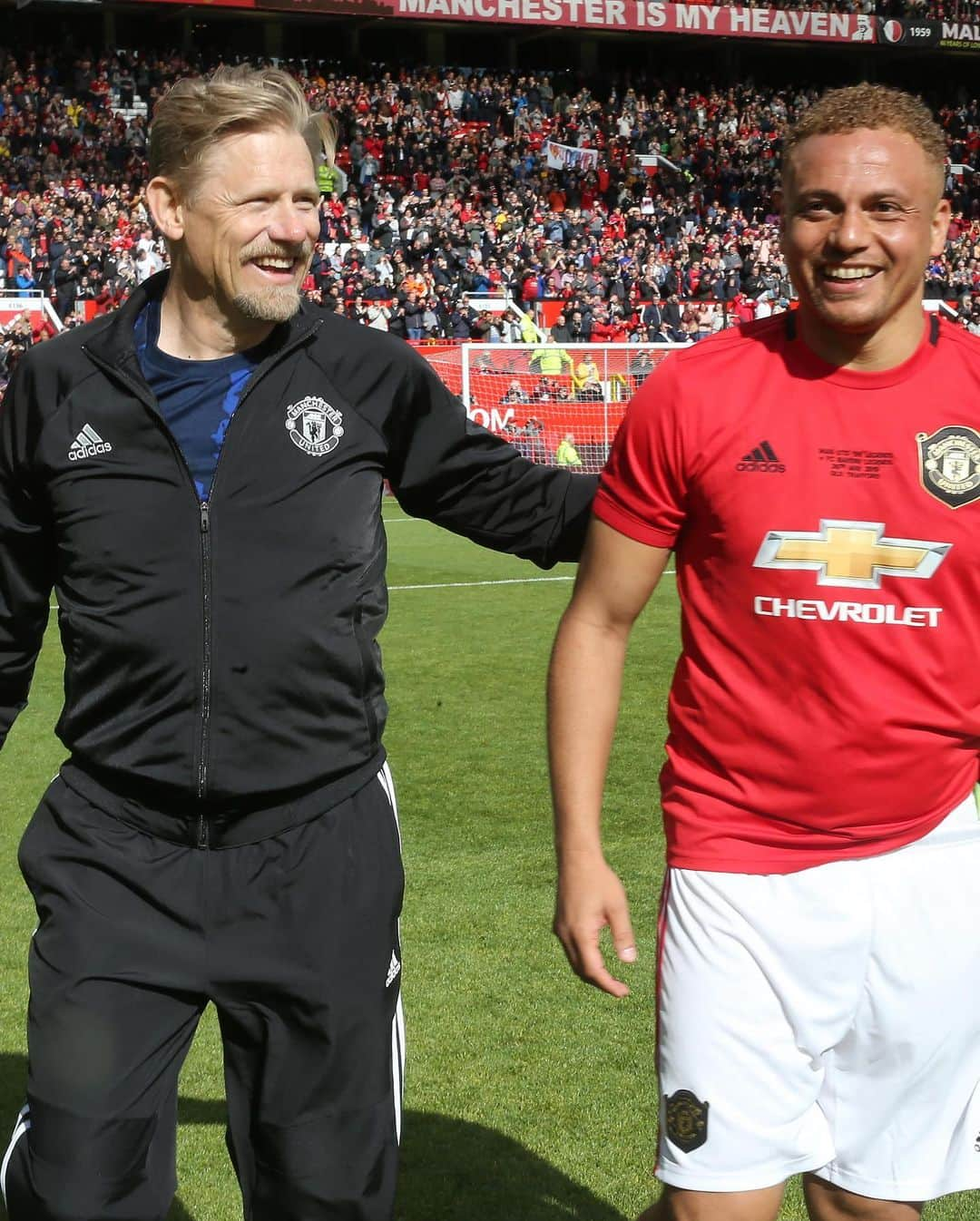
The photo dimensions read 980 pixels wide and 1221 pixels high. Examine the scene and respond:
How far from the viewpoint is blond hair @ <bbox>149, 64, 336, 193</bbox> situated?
8.98 feet

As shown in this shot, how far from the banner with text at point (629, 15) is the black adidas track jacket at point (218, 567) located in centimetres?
3781

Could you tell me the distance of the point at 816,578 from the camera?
244cm

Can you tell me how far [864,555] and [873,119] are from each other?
66 cm

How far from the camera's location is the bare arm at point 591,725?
255 cm

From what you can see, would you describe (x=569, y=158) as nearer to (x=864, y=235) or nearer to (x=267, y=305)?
(x=267, y=305)

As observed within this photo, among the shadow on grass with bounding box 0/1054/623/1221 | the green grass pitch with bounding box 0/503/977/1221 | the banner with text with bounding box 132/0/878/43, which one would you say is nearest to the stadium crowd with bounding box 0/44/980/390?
the banner with text with bounding box 132/0/878/43

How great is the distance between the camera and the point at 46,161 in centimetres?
3080

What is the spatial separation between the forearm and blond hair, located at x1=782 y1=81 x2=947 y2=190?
2.63 ft

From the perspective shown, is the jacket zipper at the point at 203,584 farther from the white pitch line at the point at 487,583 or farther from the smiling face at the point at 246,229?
the white pitch line at the point at 487,583

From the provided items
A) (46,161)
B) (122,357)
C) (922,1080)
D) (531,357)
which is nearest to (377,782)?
(122,357)

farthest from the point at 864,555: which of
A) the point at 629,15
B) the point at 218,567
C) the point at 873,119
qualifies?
the point at 629,15

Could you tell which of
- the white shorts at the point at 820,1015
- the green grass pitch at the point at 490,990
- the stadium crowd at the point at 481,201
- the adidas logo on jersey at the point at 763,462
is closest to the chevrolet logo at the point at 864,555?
the adidas logo on jersey at the point at 763,462

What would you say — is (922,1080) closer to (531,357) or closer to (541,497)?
(541,497)

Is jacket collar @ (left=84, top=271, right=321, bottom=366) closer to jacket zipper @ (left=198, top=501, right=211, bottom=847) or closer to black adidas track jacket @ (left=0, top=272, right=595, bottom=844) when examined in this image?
black adidas track jacket @ (left=0, top=272, right=595, bottom=844)
